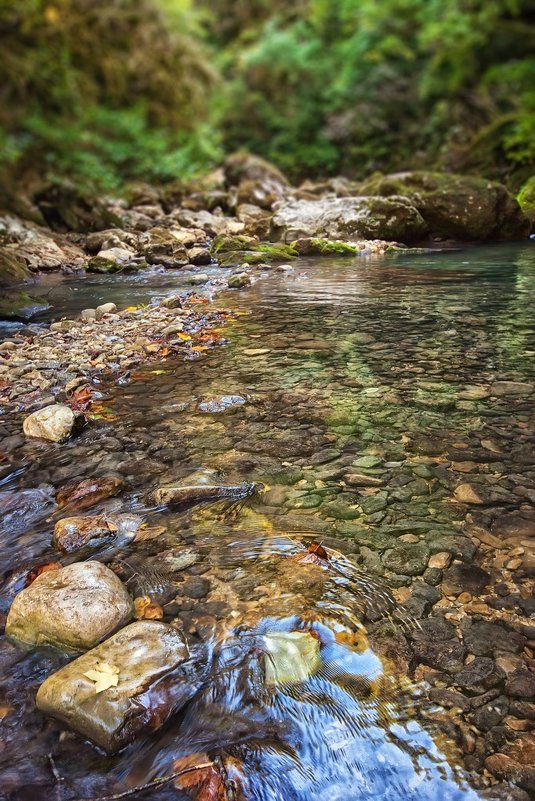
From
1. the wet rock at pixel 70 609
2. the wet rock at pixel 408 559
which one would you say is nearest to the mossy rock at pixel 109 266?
the wet rock at pixel 70 609

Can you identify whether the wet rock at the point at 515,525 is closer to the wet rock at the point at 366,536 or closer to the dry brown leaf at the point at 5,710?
the wet rock at the point at 366,536

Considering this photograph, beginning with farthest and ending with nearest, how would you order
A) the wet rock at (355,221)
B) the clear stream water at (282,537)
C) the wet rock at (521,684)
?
the wet rock at (355,221) < the wet rock at (521,684) < the clear stream water at (282,537)

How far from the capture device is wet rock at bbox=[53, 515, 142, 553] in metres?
2.02

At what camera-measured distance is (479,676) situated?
1413 mm

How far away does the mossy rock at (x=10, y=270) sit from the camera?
8.40 meters

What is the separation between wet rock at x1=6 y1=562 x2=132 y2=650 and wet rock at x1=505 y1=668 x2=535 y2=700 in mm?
1123

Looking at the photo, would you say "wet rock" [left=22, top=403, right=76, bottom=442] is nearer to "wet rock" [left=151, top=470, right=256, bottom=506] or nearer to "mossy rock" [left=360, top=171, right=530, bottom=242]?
"wet rock" [left=151, top=470, right=256, bottom=506]

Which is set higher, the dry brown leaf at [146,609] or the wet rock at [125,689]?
the wet rock at [125,689]

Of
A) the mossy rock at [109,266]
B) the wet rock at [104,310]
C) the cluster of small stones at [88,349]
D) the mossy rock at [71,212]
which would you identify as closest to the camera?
the cluster of small stones at [88,349]

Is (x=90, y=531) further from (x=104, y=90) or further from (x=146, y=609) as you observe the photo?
(x=104, y=90)

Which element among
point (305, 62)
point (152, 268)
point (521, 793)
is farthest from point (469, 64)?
point (521, 793)

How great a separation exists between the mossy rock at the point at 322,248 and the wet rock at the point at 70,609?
9856mm

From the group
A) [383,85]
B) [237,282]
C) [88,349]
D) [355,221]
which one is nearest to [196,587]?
[88,349]

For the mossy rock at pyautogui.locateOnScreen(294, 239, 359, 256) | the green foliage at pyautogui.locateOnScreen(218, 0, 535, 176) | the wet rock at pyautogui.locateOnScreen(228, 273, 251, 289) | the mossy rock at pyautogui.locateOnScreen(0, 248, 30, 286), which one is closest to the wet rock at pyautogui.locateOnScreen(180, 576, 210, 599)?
the wet rock at pyautogui.locateOnScreen(228, 273, 251, 289)
